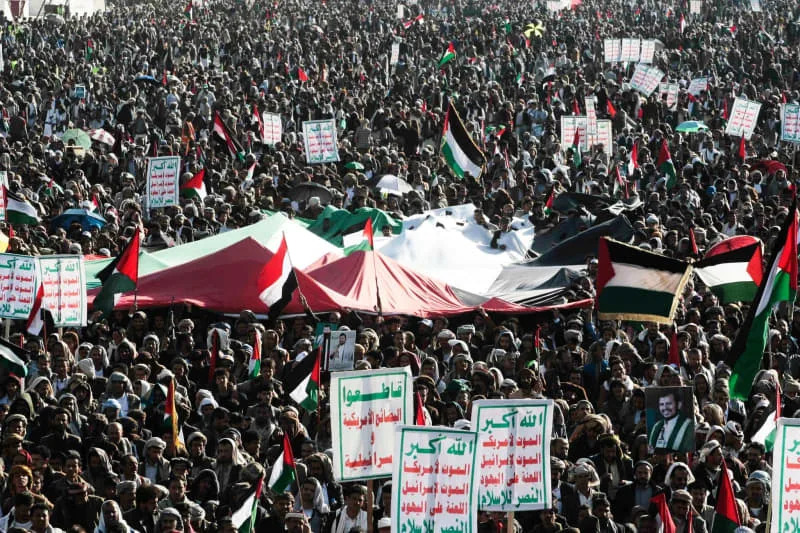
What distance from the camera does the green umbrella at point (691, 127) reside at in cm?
3055

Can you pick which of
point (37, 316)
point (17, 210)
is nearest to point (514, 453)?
point (37, 316)

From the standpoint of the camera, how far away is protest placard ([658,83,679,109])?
33969 millimetres

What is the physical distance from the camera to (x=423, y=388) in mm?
13086

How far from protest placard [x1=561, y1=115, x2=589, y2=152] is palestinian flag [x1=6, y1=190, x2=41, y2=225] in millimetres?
9413

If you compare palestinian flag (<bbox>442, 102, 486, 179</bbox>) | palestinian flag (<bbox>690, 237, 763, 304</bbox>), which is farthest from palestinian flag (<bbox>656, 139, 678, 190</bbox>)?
palestinian flag (<bbox>690, 237, 763, 304</bbox>)

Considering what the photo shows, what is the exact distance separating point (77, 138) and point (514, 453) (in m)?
18.4

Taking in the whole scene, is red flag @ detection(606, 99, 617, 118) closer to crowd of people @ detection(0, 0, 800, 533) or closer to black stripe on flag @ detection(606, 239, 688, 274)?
crowd of people @ detection(0, 0, 800, 533)

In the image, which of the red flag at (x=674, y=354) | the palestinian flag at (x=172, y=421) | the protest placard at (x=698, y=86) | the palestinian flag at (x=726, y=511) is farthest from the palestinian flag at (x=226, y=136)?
the palestinian flag at (x=726, y=511)

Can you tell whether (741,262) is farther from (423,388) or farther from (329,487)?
(329,487)

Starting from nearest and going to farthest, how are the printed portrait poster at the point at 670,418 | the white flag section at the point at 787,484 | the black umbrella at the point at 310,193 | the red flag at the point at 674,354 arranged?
1. the white flag section at the point at 787,484
2. the printed portrait poster at the point at 670,418
3. the red flag at the point at 674,354
4. the black umbrella at the point at 310,193

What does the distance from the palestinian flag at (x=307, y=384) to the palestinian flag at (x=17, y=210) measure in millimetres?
7913

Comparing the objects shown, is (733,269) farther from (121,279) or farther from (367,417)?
(367,417)

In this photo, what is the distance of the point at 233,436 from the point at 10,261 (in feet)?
12.9

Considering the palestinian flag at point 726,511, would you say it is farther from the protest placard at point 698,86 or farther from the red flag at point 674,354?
the protest placard at point 698,86
